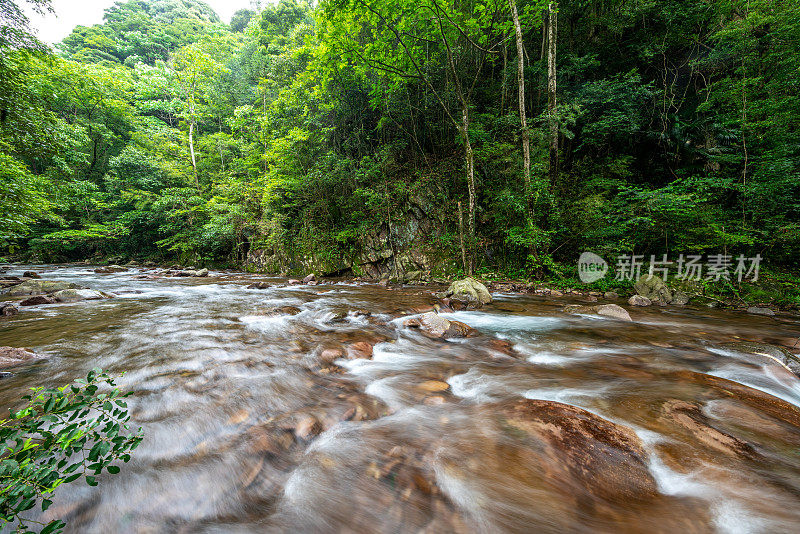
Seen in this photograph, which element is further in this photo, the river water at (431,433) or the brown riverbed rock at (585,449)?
the brown riverbed rock at (585,449)

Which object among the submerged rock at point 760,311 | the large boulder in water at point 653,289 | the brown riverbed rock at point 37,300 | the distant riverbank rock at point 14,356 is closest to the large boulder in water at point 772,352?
the submerged rock at point 760,311

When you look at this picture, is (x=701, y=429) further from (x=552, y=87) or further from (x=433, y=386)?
(x=552, y=87)

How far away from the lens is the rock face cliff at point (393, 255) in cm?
1045

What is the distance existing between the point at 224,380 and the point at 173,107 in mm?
22407

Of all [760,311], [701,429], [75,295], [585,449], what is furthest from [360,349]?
[760,311]

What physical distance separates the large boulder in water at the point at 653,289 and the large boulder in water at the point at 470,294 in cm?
394

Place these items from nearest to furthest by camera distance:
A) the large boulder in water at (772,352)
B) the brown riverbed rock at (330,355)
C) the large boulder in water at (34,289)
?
1. the large boulder in water at (772,352)
2. the brown riverbed rock at (330,355)
3. the large boulder in water at (34,289)

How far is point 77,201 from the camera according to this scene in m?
15.1

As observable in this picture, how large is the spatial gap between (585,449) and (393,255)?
31.3 ft

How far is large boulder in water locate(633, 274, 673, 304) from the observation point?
6770 mm

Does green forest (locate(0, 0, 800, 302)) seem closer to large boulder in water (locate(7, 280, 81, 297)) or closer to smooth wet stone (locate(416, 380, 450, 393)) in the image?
large boulder in water (locate(7, 280, 81, 297))

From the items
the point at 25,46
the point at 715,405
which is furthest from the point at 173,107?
the point at 715,405

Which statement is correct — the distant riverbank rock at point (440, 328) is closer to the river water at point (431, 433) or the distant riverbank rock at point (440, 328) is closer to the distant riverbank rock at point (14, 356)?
the river water at point (431, 433)

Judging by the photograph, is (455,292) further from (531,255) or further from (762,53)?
(762,53)
